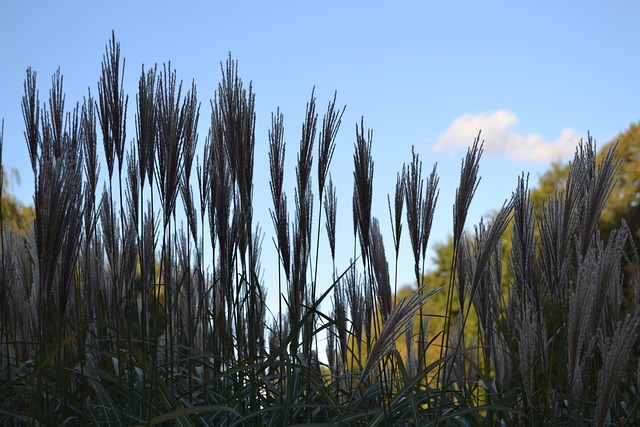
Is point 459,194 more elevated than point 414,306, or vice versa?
point 459,194

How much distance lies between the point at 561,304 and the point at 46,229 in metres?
1.88

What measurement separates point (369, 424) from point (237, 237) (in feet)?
3.11

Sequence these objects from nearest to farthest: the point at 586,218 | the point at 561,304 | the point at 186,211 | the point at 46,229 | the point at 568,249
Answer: the point at 46,229 → the point at 586,218 → the point at 568,249 → the point at 561,304 → the point at 186,211

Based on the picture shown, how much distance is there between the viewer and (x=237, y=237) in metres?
2.80

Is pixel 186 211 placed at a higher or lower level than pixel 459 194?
higher

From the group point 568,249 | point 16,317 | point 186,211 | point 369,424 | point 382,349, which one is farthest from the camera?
point 16,317

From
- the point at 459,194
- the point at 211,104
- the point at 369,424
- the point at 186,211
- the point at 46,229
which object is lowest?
the point at 369,424

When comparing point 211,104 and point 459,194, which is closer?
point 459,194

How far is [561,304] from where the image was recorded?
2.78 m

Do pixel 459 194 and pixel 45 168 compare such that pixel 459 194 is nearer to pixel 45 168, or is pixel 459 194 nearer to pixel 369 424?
pixel 369 424

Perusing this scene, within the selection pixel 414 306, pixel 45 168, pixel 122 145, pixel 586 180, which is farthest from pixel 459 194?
pixel 45 168

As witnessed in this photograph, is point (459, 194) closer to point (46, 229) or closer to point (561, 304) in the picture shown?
point (561, 304)

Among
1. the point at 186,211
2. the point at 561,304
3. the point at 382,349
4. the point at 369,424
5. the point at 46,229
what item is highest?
the point at 186,211

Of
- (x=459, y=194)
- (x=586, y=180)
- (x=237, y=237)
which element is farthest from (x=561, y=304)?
(x=237, y=237)
